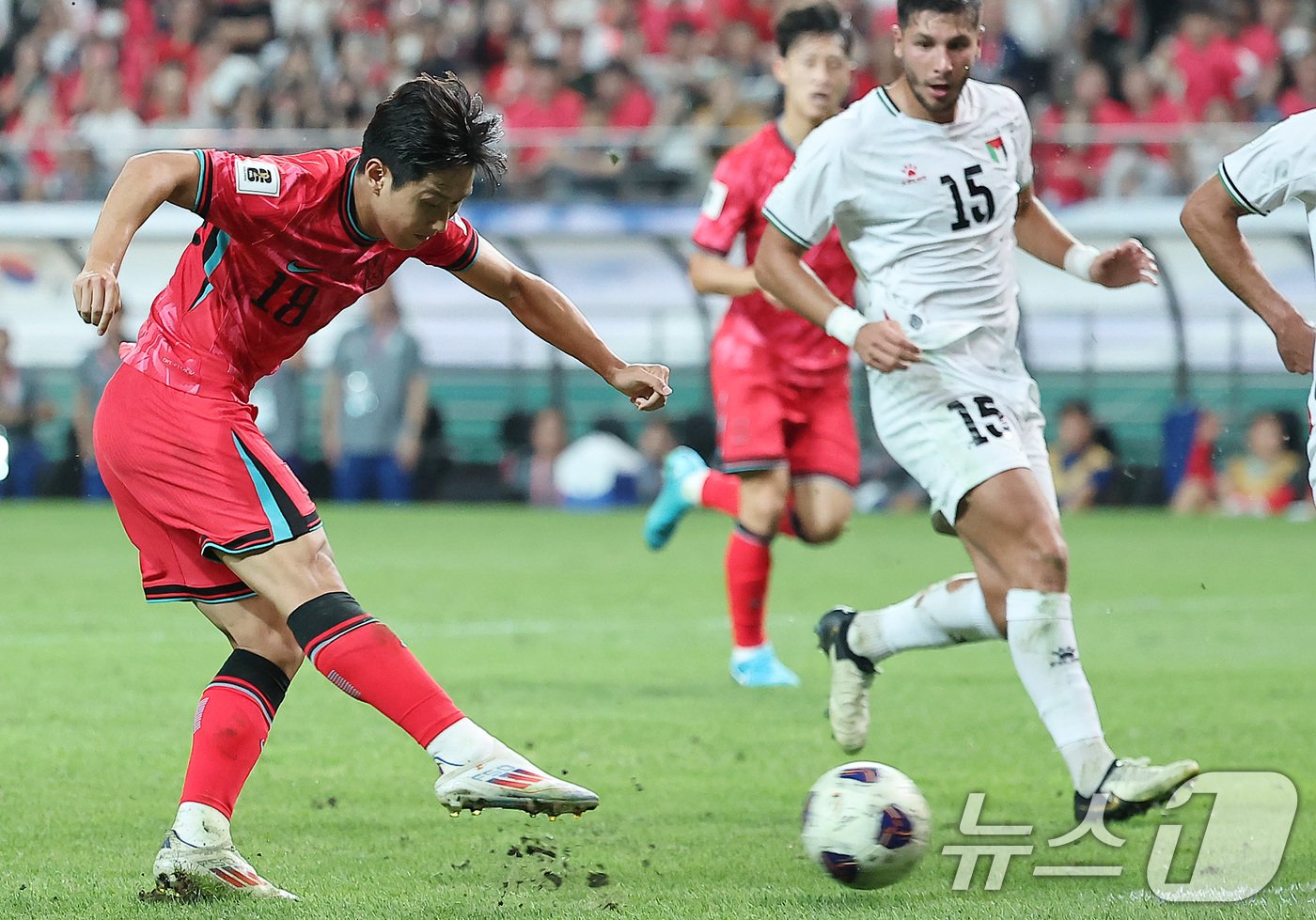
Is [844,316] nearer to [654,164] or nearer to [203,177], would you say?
[203,177]

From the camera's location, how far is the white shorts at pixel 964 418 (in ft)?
17.7

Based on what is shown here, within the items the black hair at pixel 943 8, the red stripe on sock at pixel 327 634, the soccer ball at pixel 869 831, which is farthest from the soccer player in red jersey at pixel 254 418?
the black hair at pixel 943 8

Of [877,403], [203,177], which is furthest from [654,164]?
[203,177]

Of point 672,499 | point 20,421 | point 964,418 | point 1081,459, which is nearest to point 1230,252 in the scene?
point 964,418

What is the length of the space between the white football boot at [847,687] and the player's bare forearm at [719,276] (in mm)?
1814

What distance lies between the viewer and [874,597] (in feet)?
35.2

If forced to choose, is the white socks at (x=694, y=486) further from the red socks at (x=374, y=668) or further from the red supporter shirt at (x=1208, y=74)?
the red supporter shirt at (x=1208, y=74)

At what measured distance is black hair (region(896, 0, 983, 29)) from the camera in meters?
5.46

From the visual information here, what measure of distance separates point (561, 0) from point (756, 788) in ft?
51.4

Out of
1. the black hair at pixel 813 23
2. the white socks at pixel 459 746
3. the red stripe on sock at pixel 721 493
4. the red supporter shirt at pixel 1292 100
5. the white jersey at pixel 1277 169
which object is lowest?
the white socks at pixel 459 746

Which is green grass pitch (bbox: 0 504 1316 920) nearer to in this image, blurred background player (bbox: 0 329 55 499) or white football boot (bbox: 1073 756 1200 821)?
white football boot (bbox: 1073 756 1200 821)

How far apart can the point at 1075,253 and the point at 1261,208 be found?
110cm

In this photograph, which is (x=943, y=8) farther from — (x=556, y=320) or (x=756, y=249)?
(x=756, y=249)

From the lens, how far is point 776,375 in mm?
8250
